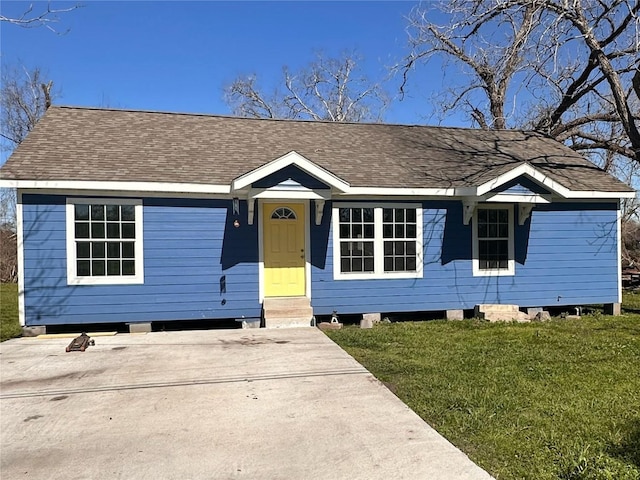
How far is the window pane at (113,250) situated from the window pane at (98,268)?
187 millimetres

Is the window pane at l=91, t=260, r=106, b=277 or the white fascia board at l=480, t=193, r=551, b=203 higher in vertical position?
the white fascia board at l=480, t=193, r=551, b=203

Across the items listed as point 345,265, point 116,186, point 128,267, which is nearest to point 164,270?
point 128,267

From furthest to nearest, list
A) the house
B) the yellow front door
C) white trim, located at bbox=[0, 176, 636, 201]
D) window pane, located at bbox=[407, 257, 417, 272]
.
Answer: window pane, located at bbox=[407, 257, 417, 272], the yellow front door, the house, white trim, located at bbox=[0, 176, 636, 201]

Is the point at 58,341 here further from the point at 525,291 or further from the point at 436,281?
the point at 525,291

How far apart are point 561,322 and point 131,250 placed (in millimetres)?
8619

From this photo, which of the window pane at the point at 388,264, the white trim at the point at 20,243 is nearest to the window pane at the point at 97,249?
the white trim at the point at 20,243

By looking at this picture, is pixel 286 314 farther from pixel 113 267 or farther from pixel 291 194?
pixel 113 267

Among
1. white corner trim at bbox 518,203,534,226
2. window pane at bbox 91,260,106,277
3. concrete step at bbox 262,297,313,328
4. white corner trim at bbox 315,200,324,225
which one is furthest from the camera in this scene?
white corner trim at bbox 518,203,534,226

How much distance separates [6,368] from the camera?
250 inches

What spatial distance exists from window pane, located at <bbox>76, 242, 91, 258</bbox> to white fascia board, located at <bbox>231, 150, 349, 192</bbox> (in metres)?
2.81

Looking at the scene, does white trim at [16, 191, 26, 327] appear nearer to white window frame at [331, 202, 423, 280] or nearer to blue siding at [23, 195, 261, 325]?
blue siding at [23, 195, 261, 325]

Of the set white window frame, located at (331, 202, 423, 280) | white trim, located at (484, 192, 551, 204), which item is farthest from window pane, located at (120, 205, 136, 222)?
white trim, located at (484, 192, 551, 204)

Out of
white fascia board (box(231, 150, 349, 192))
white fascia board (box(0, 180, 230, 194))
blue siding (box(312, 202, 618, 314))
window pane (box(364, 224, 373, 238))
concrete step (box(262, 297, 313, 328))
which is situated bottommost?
concrete step (box(262, 297, 313, 328))

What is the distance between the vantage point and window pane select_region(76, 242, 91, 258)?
336 inches
